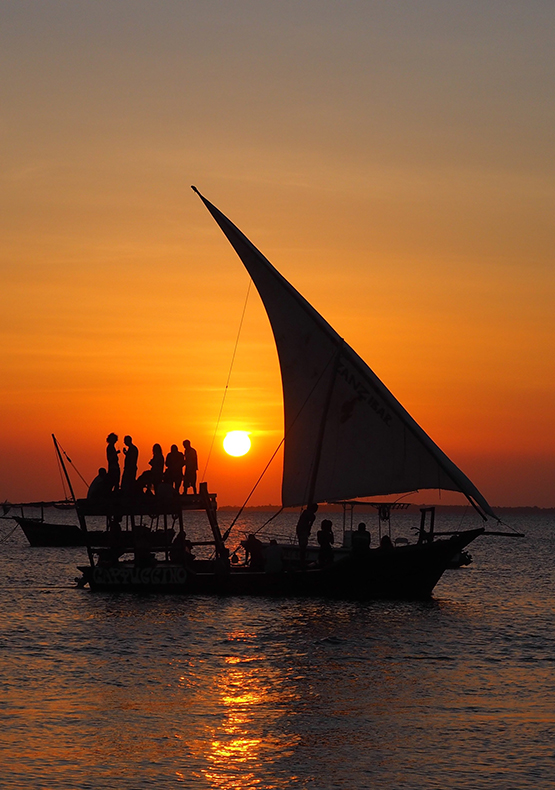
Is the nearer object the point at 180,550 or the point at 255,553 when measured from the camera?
the point at 180,550

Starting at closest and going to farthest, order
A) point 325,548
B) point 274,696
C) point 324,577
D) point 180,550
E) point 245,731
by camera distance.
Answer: point 245,731 < point 274,696 < point 324,577 < point 325,548 < point 180,550

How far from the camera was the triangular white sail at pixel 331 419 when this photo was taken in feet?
121

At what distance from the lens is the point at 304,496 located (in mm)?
38938

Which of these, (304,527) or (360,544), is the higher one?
(304,527)

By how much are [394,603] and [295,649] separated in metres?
11.9

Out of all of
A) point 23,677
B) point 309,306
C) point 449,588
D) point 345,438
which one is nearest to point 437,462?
point 345,438

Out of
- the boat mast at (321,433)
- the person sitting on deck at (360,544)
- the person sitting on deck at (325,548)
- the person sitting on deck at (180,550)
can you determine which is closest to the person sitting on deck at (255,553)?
the person sitting on deck at (180,550)

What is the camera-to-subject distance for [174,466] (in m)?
38.0

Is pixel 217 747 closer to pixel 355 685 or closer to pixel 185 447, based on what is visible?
pixel 355 685

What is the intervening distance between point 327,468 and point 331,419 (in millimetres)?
1861

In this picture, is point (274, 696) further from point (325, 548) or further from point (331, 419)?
point (331, 419)

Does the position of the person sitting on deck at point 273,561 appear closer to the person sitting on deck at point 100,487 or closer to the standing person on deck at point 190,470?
the standing person on deck at point 190,470

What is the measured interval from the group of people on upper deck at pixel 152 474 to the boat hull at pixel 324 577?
10.0 feet

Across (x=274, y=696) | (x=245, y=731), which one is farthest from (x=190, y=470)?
(x=245, y=731)
